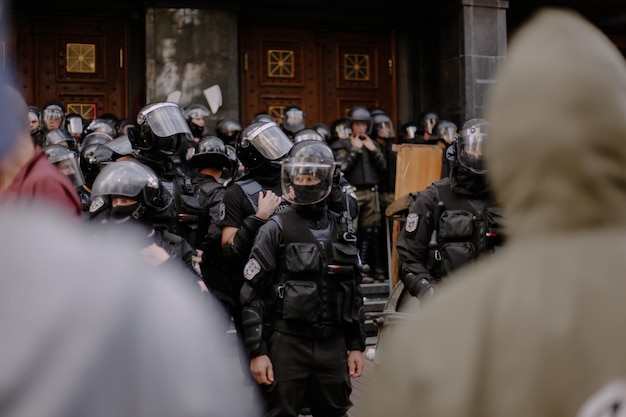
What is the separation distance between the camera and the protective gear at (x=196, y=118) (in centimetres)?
1087

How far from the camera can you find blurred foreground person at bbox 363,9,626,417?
1296mm

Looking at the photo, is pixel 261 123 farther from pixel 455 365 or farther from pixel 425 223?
pixel 455 365

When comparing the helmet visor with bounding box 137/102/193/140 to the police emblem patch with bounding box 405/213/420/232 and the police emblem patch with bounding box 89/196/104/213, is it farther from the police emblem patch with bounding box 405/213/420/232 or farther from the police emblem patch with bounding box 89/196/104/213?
the police emblem patch with bounding box 405/213/420/232

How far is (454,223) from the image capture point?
5.18 metres

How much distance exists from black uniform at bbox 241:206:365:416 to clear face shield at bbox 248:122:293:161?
4.91ft

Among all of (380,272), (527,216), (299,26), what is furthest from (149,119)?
(299,26)

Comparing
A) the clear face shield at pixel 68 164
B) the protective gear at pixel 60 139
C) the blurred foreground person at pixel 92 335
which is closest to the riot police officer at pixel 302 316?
the clear face shield at pixel 68 164

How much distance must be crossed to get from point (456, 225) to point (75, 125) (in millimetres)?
7866

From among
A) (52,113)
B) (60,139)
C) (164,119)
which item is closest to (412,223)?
(164,119)

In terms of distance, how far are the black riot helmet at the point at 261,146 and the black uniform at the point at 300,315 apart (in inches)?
58.8

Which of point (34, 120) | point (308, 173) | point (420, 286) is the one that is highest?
point (34, 120)

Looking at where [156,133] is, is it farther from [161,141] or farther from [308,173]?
[308,173]

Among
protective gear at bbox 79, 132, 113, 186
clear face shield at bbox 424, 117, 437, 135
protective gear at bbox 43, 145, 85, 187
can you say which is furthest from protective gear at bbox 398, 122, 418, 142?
protective gear at bbox 43, 145, 85, 187

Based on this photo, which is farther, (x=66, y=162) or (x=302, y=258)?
(x=66, y=162)
